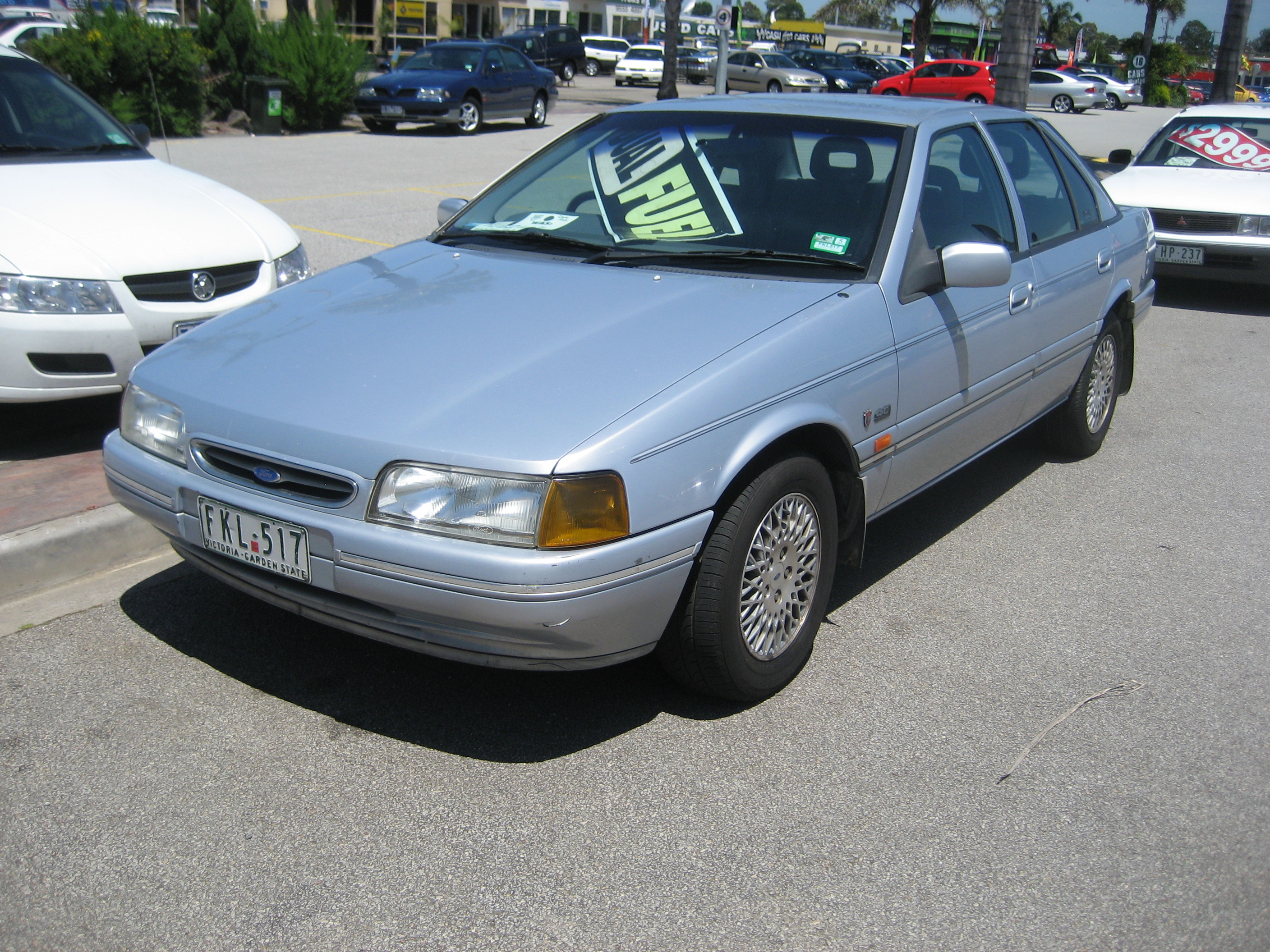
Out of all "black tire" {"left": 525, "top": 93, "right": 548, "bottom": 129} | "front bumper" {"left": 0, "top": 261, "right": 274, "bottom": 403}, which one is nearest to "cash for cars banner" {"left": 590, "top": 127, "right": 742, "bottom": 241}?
"front bumper" {"left": 0, "top": 261, "right": 274, "bottom": 403}

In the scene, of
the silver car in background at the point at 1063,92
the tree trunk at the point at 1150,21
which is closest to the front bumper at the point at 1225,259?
the silver car in background at the point at 1063,92

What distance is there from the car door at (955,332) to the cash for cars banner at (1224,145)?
637cm

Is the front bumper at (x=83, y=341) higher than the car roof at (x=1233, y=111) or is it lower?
lower

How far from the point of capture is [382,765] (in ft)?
9.67

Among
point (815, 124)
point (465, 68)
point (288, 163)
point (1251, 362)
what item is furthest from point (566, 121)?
point (815, 124)

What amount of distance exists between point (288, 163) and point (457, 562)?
46.3ft

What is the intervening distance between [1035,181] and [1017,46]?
32.2ft

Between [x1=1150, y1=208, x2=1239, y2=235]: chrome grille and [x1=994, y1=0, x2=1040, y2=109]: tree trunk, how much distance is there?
16.0ft

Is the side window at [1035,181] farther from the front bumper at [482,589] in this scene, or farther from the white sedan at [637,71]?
the white sedan at [637,71]

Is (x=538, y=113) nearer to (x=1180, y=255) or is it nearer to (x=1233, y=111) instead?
(x=1233, y=111)

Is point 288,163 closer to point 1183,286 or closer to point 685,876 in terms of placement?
point 1183,286

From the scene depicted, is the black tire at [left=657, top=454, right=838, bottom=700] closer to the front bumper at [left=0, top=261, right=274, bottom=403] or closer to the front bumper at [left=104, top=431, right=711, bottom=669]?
the front bumper at [left=104, top=431, right=711, bottom=669]

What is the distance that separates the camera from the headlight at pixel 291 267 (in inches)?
212

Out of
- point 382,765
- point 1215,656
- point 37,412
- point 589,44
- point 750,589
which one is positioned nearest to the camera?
point 382,765
